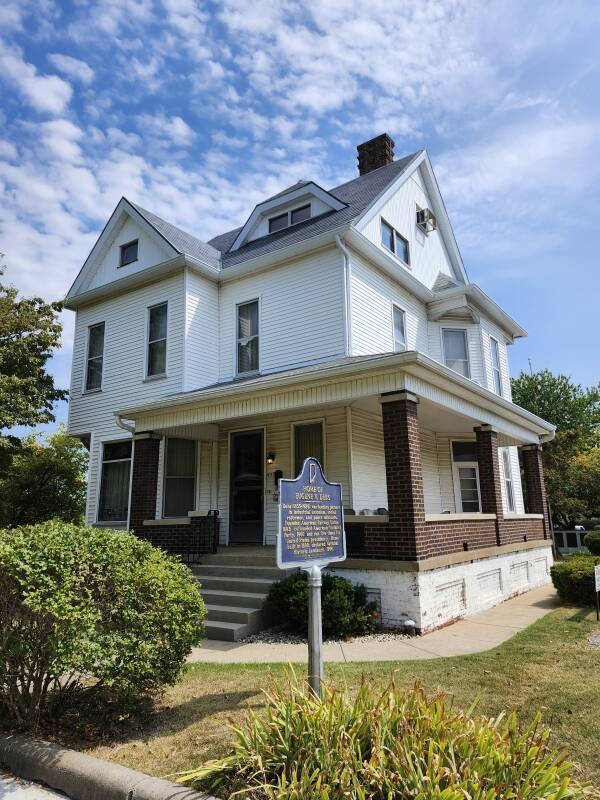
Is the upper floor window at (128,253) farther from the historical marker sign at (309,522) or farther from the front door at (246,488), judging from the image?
the historical marker sign at (309,522)

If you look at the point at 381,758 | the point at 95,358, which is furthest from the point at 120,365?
the point at 381,758

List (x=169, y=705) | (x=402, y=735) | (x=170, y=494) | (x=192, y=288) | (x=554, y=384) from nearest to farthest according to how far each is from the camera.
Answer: (x=402, y=735) → (x=169, y=705) → (x=170, y=494) → (x=192, y=288) → (x=554, y=384)

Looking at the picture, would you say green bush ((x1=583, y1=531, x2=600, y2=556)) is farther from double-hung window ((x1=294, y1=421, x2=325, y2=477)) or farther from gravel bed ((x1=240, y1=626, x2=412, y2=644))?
gravel bed ((x1=240, y1=626, x2=412, y2=644))

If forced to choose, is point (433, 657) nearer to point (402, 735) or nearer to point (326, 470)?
point (402, 735)

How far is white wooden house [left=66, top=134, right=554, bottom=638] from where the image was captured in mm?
8383

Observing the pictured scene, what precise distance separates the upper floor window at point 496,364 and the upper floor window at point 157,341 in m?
9.90

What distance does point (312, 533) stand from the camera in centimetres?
488


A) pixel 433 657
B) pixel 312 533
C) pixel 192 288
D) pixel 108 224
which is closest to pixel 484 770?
pixel 312 533

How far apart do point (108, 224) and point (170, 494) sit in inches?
328

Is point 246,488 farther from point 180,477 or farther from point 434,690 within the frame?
point 434,690

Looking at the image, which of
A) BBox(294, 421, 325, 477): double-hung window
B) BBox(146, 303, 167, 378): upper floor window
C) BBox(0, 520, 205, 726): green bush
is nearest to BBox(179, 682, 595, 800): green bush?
BBox(0, 520, 205, 726): green bush

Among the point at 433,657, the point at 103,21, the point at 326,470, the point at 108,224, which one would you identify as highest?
the point at 108,224

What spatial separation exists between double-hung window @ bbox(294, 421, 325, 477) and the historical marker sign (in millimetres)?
5908

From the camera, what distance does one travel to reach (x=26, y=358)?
14.5 metres
